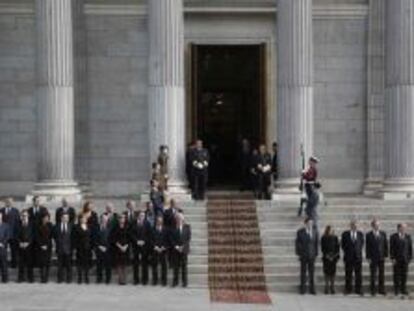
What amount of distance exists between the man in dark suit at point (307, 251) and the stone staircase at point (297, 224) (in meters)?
0.55

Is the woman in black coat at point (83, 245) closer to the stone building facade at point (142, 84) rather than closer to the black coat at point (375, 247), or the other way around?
the black coat at point (375, 247)

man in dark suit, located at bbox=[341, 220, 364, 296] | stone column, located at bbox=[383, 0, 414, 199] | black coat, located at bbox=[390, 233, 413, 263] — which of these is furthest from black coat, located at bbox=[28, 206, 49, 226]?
stone column, located at bbox=[383, 0, 414, 199]

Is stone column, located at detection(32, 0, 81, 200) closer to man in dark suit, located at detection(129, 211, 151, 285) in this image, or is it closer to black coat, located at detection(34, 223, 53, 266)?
black coat, located at detection(34, 223, 53, 266)

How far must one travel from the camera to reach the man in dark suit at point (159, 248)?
29172 mm

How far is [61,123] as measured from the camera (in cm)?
3441

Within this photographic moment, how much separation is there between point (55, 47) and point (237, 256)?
30.3 ft

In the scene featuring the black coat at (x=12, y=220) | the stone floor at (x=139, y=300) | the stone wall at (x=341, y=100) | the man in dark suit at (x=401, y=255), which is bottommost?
the stone floor at (x=139, y=300)

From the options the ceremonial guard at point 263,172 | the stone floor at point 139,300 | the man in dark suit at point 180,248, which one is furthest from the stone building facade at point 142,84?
the stone floor at point 139,300

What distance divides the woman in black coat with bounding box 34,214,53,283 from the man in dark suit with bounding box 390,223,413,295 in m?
9.32

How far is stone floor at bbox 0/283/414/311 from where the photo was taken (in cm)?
2561

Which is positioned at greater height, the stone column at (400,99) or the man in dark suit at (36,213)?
the stone column at (400,99)

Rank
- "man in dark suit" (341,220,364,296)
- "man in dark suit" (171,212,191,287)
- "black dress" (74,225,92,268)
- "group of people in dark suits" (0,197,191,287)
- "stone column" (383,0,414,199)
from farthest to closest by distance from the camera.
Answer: "stone column" (383,0,414,199) < "black dress" (74,225,92,268) < "group of people in dark suits" (0,197,191,287) < "man in dark suit" (171,212,191,287) < "man in dark suit" (341,220,364,296)

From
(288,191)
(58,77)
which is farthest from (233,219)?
(58,77)

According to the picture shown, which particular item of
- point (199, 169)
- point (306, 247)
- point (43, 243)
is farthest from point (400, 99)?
point (43, 243)
